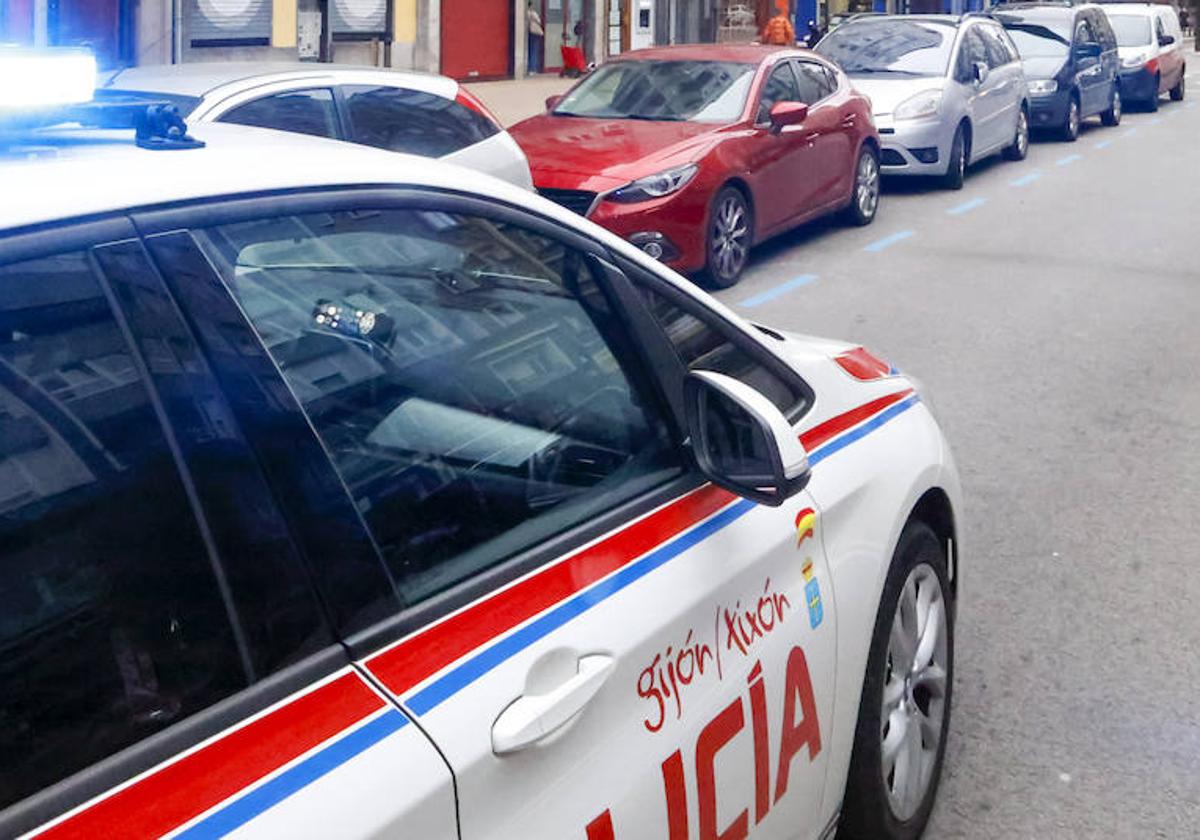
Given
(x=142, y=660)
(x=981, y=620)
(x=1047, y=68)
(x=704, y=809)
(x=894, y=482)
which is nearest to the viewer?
(x=142, y=660)

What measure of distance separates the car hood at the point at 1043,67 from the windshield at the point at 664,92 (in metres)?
10.4

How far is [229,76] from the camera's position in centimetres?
775

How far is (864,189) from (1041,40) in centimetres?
955

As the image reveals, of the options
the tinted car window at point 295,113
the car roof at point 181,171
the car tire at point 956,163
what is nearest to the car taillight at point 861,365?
the car roof at point 181,171

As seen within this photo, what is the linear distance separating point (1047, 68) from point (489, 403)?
67.2 feet

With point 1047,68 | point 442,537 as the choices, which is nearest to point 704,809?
point 442,537

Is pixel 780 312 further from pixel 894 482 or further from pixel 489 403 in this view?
pixel 489 403

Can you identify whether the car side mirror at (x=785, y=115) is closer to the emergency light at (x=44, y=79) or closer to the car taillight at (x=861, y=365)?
the car taillight at (x=861, y=365)

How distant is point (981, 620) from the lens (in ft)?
17.2

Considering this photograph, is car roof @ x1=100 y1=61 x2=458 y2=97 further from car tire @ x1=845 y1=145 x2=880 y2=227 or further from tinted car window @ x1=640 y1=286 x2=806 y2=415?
car tire @ x1=845 y1=145 x2=880 y2=227

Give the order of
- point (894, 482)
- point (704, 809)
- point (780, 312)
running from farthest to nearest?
point (780, 312) → point (894, 482) → point (704, 809)

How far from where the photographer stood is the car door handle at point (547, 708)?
2.17 metres

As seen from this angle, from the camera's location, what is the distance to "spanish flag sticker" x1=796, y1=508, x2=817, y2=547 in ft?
10.0

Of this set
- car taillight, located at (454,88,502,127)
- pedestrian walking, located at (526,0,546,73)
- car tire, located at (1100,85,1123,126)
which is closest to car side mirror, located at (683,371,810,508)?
car taillight, located at (454,88,502,127)
